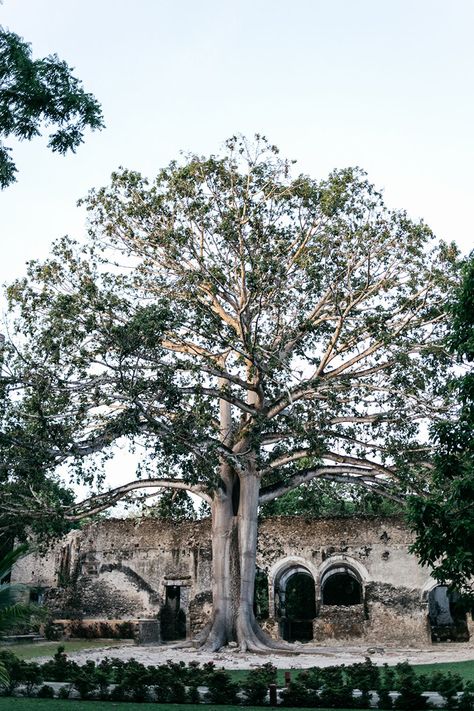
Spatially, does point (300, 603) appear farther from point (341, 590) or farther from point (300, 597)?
point (341, 590)

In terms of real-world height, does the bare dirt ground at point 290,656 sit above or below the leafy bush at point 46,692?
above

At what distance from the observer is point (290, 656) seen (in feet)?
53.1

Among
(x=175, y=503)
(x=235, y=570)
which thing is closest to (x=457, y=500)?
(x=235, y=570)

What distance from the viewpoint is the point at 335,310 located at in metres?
17.7

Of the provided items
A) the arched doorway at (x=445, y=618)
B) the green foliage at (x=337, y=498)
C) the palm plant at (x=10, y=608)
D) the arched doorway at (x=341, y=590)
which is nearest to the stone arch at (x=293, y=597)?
the arched doorway at (x=341, y=590)

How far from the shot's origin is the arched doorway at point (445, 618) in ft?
72.8

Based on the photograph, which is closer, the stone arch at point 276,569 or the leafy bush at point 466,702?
the leafy bush at point 466,702

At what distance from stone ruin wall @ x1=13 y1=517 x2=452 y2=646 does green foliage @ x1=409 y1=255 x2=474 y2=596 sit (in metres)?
12.7

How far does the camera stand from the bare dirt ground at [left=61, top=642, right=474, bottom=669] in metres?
14.7

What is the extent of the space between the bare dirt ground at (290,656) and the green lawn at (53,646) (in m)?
0.71

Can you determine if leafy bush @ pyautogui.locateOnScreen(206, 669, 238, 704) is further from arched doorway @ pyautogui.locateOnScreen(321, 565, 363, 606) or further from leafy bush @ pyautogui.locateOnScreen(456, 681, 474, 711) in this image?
arched doorway @ pyautogui.locateOnScreen(321, 565, 363, 606)

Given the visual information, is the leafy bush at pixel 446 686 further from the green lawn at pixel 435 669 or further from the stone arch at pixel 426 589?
the stone arch at pixel 426 589

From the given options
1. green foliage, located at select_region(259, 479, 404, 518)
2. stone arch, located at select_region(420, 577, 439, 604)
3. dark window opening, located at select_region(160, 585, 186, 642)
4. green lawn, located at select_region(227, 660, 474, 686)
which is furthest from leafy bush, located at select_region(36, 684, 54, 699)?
dark window opening, located at select_region(160, 585, 186, 642)

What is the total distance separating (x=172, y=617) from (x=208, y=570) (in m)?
2.90
